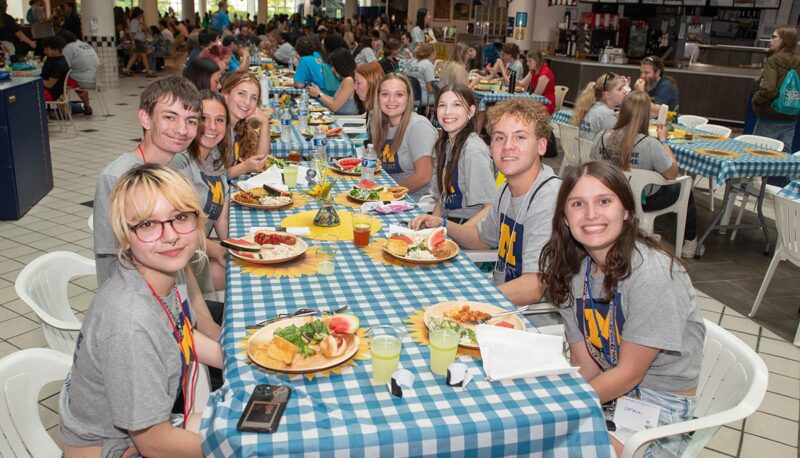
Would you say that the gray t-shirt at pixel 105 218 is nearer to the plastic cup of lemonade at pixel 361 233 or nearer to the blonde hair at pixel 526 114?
the plastic cup of lemonade at pixel 361 233

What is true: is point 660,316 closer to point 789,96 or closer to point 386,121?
point 386,121

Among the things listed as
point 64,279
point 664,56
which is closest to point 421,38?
point 664,56

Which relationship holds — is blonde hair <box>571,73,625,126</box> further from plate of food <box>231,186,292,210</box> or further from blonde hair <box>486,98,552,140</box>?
plate of food <box>231,186,292,210</box>

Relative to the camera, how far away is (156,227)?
5.14ft

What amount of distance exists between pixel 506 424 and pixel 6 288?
153 inches

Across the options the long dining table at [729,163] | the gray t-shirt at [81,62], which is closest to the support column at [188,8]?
the gray t-shirt at [81,62]

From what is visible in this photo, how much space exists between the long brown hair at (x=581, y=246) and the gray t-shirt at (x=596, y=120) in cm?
360

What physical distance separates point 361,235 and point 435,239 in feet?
1.02

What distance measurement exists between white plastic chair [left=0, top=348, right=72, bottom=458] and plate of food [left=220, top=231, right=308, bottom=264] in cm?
73

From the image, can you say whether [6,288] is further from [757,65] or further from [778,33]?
[757,65]

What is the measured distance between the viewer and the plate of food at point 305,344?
1.65m

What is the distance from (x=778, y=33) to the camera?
Answer: 21.7 feet

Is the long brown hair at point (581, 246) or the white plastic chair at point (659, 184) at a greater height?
the long brown hair at point (581, 246)

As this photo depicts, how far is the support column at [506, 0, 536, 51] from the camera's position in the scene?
13320 mm
